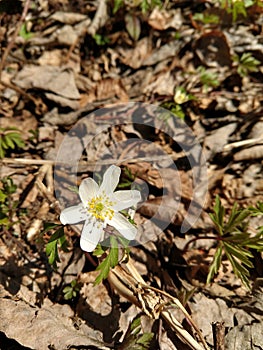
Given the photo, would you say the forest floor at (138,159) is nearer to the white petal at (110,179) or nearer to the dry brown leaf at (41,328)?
the dry brown leaf at (41,328)

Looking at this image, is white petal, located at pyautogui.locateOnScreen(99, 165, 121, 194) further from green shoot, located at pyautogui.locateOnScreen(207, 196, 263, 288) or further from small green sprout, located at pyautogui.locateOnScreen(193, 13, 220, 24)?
small green sprout, located at pyautogui.locateOnScreen(193, 13, 220, 24)

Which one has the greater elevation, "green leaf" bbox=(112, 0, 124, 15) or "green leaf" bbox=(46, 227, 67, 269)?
"green leaf" bbox=(112, 0, 124, 15)

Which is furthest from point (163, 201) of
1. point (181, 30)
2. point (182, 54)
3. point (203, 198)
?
point (181, 30)

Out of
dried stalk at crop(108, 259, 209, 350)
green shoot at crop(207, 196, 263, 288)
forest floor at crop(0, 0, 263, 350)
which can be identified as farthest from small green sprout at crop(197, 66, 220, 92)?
dried stalk at crop(108, 259, 209, 350)

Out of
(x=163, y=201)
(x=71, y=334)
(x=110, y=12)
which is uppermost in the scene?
(x=110, y=12)

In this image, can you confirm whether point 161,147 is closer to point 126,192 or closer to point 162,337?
point 126,192

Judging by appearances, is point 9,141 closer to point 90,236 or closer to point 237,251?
point 90,236

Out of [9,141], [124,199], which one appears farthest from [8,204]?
[124,199]
